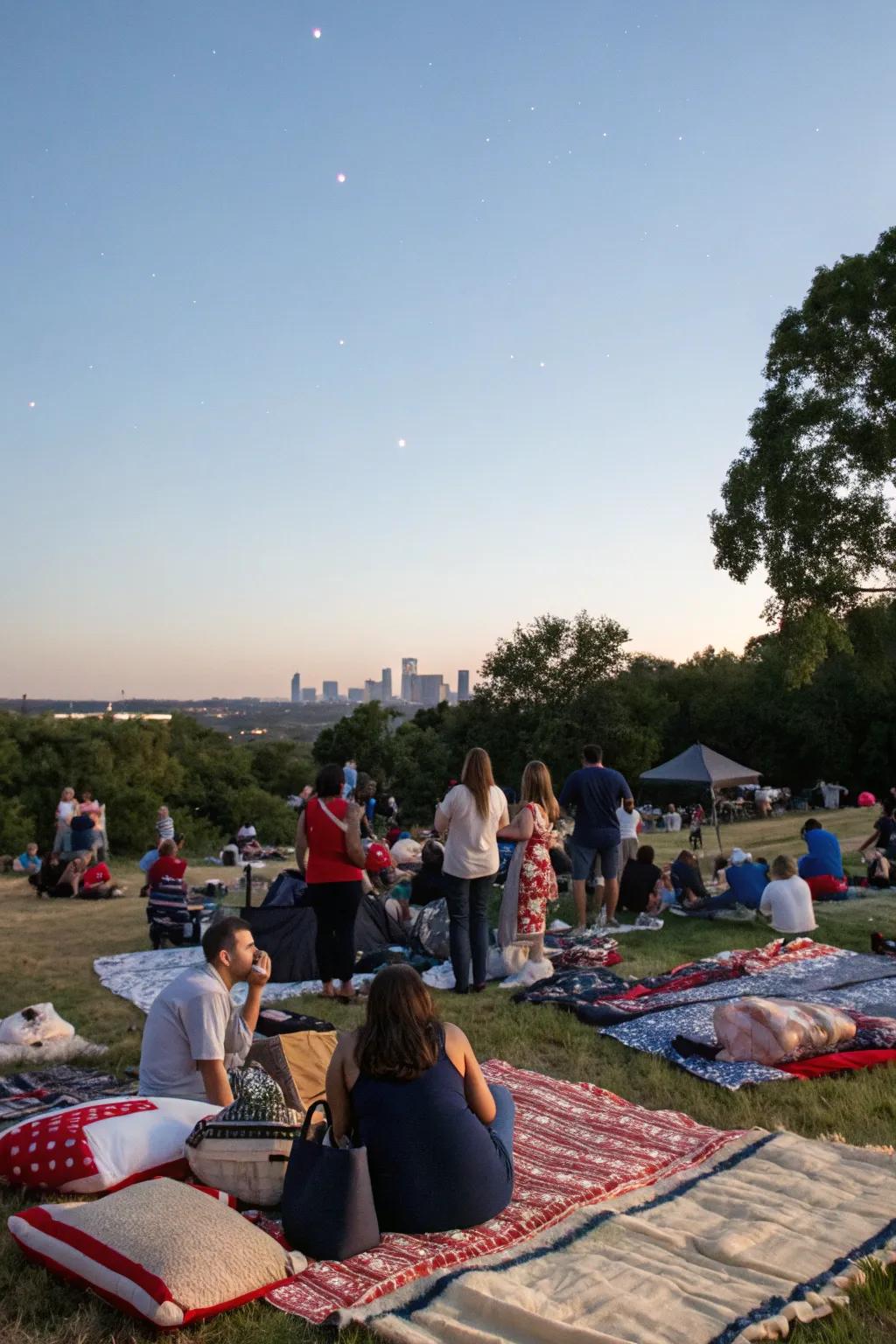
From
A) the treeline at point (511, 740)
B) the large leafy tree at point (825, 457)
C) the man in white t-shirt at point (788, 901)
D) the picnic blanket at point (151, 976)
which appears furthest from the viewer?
the treeline at point (511, 740)

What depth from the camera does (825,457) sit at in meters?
19.7

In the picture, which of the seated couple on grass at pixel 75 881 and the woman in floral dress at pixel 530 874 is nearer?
the woman in floral dress at pixel 530 874

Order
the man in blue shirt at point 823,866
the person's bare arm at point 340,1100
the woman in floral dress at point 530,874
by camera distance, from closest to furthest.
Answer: the person's bare arm at point 340,1100 < the woman in floral dress at point 530,874 < the man in blue shirt at point 823,866

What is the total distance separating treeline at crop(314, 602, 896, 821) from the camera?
41.0 metres

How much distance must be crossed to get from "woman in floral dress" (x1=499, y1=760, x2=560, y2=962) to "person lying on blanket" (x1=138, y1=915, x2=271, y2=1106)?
3632 mm

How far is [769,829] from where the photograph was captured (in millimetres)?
25031

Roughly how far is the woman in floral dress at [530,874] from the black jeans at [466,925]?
0.50 meters

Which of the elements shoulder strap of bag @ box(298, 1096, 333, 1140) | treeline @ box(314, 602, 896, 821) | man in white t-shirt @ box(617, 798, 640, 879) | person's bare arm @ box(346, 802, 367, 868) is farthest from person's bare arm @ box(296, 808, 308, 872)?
treeline @ box(314, 602, 896, 821)

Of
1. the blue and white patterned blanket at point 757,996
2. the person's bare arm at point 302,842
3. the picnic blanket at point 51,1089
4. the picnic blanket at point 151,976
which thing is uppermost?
the person's bare arm at point 302,842

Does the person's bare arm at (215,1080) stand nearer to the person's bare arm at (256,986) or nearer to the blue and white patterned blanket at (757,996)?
the person's bare arm at (256,986)

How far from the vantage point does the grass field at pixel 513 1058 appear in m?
2.87

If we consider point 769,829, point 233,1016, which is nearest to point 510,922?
point 233,1016

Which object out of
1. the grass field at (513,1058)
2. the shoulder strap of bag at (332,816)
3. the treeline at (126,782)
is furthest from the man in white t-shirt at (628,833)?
the treeline at (126,782)

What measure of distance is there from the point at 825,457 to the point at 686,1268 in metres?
18.7
